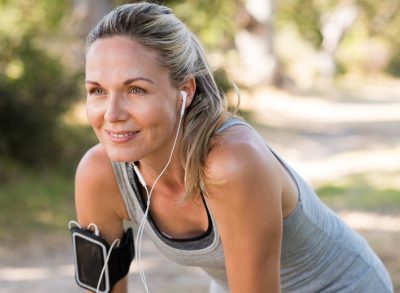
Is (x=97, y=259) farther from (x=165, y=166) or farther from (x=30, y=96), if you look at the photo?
(x=30, y=96)

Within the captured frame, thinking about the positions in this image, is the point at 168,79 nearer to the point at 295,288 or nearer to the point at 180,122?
the point at 180,122

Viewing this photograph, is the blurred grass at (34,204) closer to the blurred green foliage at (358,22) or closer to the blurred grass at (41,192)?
the blurred grass at (41,192)

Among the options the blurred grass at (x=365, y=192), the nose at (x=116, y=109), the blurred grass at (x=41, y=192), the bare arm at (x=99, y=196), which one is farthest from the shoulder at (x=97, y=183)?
the blurred grass at (x=365, y=192)

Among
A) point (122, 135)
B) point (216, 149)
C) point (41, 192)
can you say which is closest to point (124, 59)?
point (122, 135)

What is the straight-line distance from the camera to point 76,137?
894 centimetres

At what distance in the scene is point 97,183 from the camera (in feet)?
7.17

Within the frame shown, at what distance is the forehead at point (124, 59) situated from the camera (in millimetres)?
1870

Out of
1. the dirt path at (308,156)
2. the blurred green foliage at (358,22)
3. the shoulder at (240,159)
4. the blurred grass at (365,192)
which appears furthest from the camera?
the blurred green foliage at (358,22)

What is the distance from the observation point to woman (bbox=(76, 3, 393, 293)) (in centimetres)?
188

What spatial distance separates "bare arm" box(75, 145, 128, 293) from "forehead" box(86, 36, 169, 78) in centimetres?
34

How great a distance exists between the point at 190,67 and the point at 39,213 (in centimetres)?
597

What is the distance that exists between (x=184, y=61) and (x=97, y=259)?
0.66m

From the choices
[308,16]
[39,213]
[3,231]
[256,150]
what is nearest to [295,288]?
[256,150]

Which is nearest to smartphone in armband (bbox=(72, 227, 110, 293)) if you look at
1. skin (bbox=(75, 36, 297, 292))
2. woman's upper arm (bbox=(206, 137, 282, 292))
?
skin (bbox=(75, 36, 297, 292))
